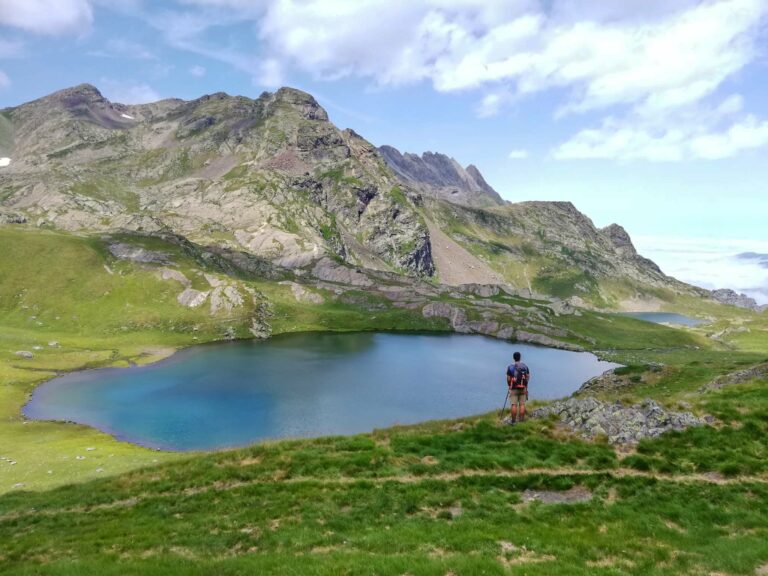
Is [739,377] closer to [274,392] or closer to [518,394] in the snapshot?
[518,394]

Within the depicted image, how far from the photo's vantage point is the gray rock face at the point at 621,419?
29.1 m

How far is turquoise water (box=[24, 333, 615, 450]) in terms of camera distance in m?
91.4

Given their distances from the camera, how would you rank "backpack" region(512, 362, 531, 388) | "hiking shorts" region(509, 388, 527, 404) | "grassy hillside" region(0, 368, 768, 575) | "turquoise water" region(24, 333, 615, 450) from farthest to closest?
"turquoise water" region(24, 333, 615, 450), "hiking shorts" region(509, 388, 527, 404), "backpack" region(512, 362, 531, 388), "grassy hillside" region(0, 368, 768, 575)

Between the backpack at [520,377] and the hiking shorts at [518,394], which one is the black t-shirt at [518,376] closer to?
the backpack at [520,377]

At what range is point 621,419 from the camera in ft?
99.7

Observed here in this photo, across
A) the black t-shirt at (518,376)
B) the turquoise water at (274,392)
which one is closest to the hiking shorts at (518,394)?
the black t-shirt at (518,376)

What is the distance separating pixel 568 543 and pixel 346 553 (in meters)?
8.92

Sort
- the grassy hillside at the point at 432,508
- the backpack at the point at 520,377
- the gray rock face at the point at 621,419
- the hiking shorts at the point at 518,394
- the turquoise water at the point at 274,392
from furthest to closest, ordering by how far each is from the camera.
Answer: the turquoise water at the point at 274,392 → the hiking shorts at the point at 518,394 → the backpack at the point at 520,377 → the gray rock face at the point at 621,419 → the grassy hillside at the point at 432,508

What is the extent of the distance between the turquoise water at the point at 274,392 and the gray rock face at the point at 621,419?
61696mm

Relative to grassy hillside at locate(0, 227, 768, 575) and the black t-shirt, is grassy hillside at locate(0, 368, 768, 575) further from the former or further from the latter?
the black t-shirt

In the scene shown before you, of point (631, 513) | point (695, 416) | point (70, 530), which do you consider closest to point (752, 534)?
point (631, 513)

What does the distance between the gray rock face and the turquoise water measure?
61.7 meters

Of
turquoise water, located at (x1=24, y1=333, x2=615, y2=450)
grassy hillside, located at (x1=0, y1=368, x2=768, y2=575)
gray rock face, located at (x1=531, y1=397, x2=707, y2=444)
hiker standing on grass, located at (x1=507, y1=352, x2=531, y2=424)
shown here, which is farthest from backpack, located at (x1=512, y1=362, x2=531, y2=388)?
turquoise water, located at (x1=24, y1=333, x2=615, y2=450)

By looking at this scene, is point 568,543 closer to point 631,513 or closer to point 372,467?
point 631,513
